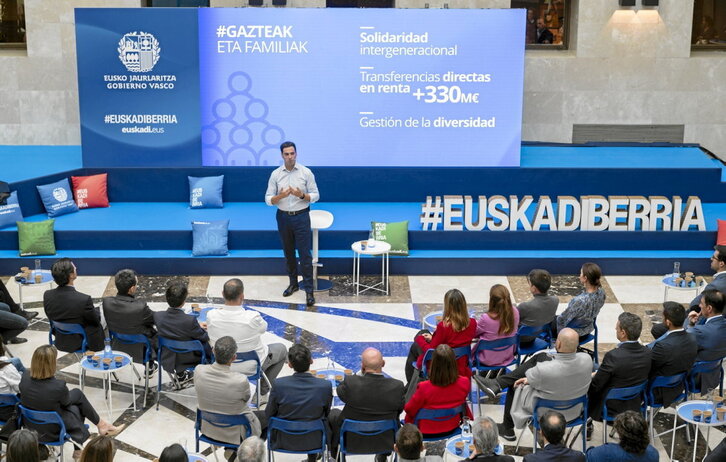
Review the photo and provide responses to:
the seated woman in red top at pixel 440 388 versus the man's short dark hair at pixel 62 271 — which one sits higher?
the man's short dark hair at pixel 62 271

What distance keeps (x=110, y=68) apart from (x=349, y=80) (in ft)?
10.3

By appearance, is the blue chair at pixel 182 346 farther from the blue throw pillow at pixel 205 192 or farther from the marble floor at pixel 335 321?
the blue throw pillow at pixel 205 192

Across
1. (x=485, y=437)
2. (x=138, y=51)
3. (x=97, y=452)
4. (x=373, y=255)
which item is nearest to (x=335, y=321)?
(x=373, y=255)

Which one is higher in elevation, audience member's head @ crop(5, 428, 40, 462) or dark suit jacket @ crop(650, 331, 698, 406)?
dark suit jacket @ crop(650, 331, 698, 406)

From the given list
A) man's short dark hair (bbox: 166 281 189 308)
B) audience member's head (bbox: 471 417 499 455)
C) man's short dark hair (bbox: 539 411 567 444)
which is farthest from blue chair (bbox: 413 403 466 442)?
man's short dark hair (bbox: 166 281 189 308)

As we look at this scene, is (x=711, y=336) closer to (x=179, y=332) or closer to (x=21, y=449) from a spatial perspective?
(x=179, y=332)

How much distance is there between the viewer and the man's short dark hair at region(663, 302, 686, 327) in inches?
284

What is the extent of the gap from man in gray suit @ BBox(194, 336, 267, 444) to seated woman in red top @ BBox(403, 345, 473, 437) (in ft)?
3.60

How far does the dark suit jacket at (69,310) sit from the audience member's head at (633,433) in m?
4.47

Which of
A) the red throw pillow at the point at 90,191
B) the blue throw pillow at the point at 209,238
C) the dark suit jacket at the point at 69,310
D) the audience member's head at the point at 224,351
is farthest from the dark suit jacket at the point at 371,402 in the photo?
the red throw pillow at the point at 90,191

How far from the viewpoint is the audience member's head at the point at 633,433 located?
18.4 feet

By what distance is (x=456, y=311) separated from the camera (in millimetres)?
7395

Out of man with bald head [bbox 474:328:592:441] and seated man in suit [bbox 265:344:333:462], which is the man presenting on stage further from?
man with bald head [bbox 474:328:592:441]

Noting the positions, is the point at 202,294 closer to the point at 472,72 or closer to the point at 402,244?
the point at 402,244
